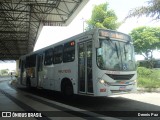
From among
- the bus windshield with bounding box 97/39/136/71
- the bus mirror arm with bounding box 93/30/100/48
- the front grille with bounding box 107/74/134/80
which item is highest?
the bus mirror arm with bounding box 93/30/100/48

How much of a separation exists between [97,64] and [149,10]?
469 cm

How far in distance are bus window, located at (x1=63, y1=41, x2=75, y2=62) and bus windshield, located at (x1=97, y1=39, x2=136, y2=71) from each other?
2.33 meters

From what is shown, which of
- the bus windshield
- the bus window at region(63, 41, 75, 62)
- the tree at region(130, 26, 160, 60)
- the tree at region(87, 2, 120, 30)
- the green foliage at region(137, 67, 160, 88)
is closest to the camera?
the bus windshield

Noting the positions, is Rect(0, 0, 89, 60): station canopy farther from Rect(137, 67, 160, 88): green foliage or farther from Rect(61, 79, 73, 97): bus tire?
Rect(61, 79, 73, 97): bus tire

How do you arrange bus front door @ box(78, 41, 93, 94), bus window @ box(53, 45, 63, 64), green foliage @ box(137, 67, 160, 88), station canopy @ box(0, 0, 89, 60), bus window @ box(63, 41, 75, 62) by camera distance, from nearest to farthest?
bus front door @ box(78, 41, 93, 94) < bus window @ box(63, 41, 75, 62) < bus window @ box(53, 45, 63, 64) < green foliage @ box(137, 67, 160, 88) < station canopy @ box(0, 0, 89, 60)

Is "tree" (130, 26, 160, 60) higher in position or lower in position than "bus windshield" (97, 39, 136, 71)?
higher

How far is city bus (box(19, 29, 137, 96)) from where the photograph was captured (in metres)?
11.6

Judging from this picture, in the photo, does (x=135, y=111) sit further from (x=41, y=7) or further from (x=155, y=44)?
(x=155, y=44)

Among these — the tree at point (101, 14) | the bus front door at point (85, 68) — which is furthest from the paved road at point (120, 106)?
the tree at point (101, 14)

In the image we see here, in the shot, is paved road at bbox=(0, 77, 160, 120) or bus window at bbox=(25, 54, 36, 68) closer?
Result: paved road at bbox=(0, 77, 160, 120)

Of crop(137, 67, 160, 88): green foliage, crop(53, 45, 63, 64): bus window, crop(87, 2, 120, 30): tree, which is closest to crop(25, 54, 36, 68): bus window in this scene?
crop(53, 45, 63, 64): bus window

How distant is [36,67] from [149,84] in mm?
7957

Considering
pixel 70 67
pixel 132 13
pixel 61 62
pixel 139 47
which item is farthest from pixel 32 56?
pixel 139 47

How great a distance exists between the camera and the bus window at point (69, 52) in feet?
45.1
